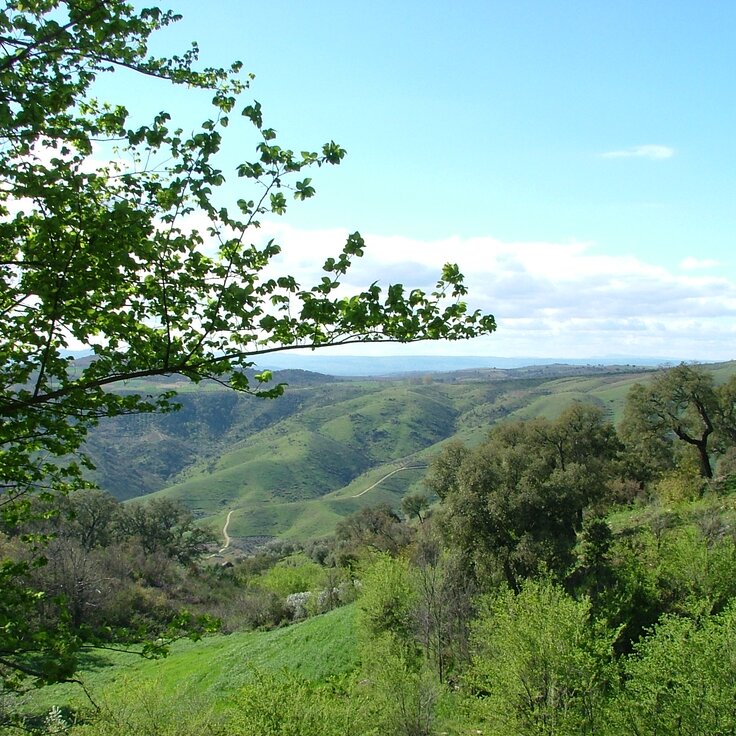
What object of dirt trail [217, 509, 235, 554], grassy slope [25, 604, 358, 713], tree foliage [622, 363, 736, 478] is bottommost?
dirt trail [217, 509, 235, 554]

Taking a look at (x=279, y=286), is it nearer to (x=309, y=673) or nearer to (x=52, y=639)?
(x=52, y=639)

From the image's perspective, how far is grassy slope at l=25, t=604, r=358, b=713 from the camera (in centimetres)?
3594

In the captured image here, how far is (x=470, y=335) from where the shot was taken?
6734 millimetres

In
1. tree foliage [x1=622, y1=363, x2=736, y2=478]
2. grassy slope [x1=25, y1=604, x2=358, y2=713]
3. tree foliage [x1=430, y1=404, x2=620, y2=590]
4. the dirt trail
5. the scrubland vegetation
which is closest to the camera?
the scrubland vegetation

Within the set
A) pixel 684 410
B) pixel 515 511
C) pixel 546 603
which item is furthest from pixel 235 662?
pixel 684 410

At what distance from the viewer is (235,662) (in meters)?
40.8

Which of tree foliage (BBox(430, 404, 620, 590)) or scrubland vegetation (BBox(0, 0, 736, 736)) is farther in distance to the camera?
tree foliage (BBox(430, 404, 620, 590))

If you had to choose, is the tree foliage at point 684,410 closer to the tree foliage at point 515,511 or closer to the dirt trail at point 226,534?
the tree foliage at point 515,511

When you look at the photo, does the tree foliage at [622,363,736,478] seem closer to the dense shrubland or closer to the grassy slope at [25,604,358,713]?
the dense shrubland

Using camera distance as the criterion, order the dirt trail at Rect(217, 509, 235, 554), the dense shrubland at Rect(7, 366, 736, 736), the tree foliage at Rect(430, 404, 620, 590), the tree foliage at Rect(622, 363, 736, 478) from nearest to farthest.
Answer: the dense shrubland at Rect(7, 366, 736, 736) < the tree foliage at Rect(430, 404, 620, 590) < the tree foliage at Rect(622, 363, 736, 478) < the dirt trail at Rect(217, 509, 235, 554)

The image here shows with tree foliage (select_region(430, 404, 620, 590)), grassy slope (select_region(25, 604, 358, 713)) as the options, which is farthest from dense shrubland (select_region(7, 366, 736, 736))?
grassy slope (select_region(25, 604, 358, 713))

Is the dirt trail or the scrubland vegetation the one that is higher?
the scrubland vegetation

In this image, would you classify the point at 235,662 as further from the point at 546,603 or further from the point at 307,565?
the point at 307,565

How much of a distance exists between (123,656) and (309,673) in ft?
62.9
